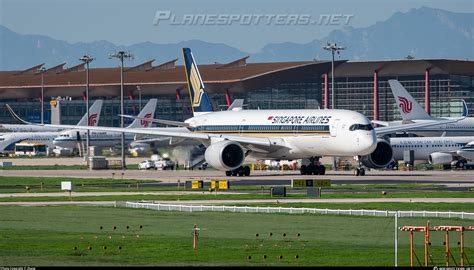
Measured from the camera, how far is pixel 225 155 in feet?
309

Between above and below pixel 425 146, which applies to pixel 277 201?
below

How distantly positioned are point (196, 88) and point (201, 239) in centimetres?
6211

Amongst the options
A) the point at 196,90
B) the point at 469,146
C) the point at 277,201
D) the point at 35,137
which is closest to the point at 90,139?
the point at 35,137

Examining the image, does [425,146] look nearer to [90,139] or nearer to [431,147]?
[431,147]

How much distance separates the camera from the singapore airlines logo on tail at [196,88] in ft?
358

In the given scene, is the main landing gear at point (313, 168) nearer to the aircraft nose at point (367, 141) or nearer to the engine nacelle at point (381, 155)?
the engine nacelle at point (381, 155)

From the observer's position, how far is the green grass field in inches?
1630

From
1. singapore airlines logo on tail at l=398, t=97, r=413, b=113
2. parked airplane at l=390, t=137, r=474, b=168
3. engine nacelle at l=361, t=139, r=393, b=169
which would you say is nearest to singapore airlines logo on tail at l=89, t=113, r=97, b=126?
singapore airlines logo on tail at l=398, t=97, r=413, b=113

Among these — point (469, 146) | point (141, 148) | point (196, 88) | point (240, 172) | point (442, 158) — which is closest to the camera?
point (240, 172)

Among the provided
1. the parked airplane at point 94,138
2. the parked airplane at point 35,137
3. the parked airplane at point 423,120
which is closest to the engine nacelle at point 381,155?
the parked airplane at point 423,120

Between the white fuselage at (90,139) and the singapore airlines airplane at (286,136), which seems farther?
the white fuselage at (90,139)

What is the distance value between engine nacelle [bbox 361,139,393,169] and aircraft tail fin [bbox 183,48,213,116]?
1748 cm

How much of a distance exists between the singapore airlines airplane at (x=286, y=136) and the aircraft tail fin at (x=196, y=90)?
11.0 feet

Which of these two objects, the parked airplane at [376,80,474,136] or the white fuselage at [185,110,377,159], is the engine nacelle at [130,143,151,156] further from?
the parked airplane at [376,80,474,136]
